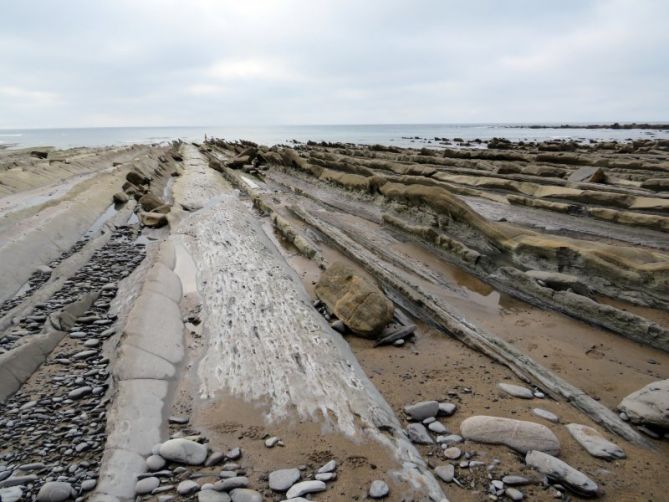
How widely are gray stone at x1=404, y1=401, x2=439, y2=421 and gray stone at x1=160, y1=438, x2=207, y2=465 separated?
1.81 metres

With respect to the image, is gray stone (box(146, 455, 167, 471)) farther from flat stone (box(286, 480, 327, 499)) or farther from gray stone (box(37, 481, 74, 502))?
flat stone (box(286, 480, 327, 499))

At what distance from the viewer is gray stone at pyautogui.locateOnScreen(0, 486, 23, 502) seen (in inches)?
103

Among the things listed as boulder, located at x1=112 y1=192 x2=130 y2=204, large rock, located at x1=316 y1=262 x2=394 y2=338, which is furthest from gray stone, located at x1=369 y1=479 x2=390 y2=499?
boulder, located at x1=112 y1=192 x2=130 y2=204

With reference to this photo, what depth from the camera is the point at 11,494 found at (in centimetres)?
266

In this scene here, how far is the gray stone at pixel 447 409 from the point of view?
3621 millimetres

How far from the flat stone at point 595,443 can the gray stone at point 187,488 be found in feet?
9.76

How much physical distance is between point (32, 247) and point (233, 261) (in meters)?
4.89

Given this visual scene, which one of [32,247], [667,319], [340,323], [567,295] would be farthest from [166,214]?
[667,319]

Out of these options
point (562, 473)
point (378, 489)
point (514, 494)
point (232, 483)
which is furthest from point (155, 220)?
point (562, 473)

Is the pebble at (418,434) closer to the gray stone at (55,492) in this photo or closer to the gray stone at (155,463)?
the gray stone at (155,463)

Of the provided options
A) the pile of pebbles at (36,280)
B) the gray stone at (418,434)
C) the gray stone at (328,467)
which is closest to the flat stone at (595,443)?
the gray stone at (418,434)

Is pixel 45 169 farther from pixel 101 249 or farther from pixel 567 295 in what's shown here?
pixel 567 295

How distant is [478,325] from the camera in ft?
16.9

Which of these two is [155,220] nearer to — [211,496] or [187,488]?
[187,488]
